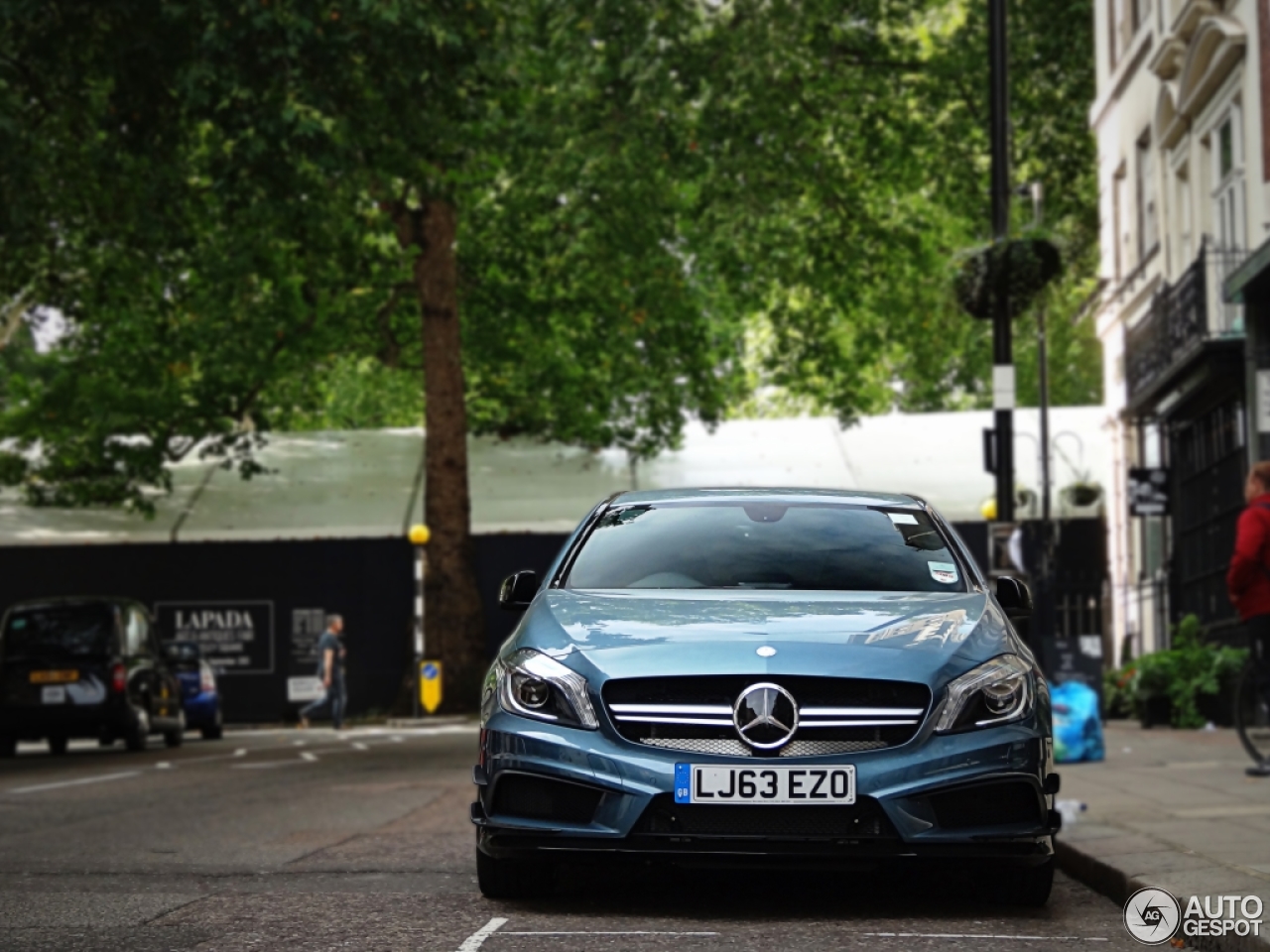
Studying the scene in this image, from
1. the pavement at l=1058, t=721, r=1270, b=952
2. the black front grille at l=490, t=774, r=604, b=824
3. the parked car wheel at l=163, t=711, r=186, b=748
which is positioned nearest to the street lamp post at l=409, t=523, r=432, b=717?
the parked car wheel at l=163, t=711, r=186, b=748

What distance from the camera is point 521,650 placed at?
24.2 feet

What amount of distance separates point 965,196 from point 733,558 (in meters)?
24.3

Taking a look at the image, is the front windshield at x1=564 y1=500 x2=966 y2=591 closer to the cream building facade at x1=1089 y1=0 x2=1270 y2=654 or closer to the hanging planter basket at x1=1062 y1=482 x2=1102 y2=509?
the cream building facade at x1=1089 y1=0 x2=1270 y2=654

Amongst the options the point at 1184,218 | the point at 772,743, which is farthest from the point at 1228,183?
the point at 772,743

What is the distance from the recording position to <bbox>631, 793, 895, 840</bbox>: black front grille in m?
6.86

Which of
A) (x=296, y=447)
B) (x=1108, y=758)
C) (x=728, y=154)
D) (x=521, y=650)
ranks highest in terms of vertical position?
(x=728, y=154)

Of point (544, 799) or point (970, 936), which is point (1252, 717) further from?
point (544, 799)

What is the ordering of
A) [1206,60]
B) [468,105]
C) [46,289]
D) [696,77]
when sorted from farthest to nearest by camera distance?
[46,289], [696,77], [1206,60], [468,105]

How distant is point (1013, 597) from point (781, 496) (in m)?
1.06

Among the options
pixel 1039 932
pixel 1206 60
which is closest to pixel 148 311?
pixel 1206 60

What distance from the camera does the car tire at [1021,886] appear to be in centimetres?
750

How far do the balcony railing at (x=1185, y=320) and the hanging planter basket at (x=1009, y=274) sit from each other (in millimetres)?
3019

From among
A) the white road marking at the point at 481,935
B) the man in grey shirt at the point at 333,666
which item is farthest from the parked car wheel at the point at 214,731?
the white road marking at the point at 481,935

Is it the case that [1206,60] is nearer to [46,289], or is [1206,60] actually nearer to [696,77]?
[696,77]
